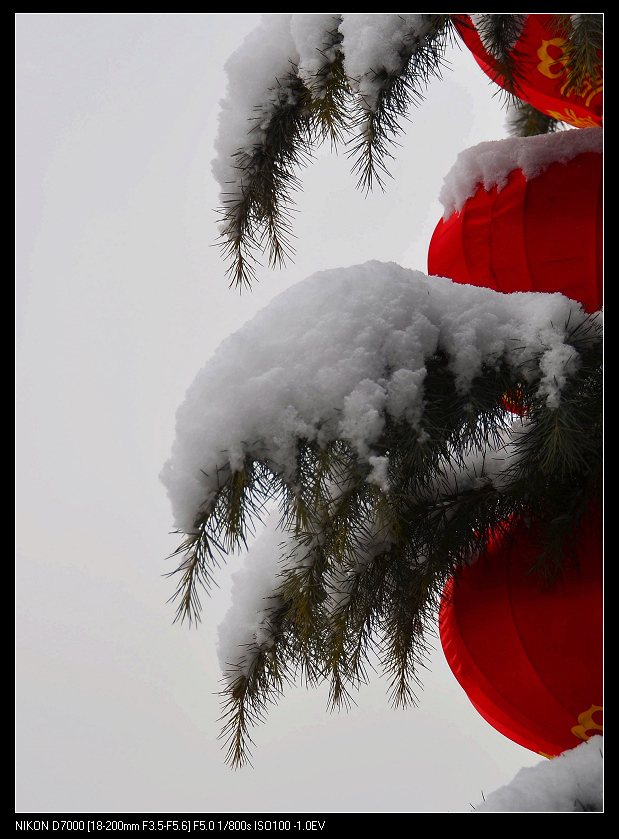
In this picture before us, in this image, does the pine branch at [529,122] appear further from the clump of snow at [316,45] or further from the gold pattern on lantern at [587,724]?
the gold pattern on lantern at [587,724]

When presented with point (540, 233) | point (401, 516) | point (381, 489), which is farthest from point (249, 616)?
point (540, 233)

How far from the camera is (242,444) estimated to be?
0.62 metres

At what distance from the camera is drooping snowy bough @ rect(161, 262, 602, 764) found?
625 millimetres

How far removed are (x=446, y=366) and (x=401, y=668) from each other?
1.36 feet

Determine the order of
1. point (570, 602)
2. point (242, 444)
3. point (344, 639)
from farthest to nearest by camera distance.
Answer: point (344, 639)
point (570, 602)
point (242, 444)

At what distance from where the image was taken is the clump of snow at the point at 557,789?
0.62m

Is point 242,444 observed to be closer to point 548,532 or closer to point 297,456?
point 297,456

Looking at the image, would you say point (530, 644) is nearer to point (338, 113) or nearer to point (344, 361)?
point (344, 361)

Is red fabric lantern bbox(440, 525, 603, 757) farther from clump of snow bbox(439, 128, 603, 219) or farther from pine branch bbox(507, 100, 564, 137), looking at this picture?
pine branch bbox(507, 100, 564, 137)

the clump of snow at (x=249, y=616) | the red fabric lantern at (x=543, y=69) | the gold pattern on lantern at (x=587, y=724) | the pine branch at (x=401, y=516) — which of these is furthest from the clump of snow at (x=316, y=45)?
the gold pattern on lantern at (x=587, y=724)

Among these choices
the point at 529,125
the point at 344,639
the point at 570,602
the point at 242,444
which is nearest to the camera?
the point at 242,444

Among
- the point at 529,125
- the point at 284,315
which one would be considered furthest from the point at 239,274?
the point at 529,125

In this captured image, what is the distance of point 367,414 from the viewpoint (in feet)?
2.04

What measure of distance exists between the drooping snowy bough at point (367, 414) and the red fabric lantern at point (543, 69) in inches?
9.9
